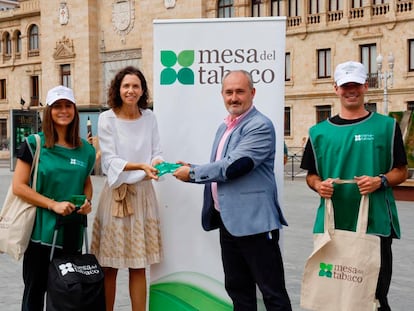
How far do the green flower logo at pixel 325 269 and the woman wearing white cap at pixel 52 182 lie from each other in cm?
139

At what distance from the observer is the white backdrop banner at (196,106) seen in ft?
13.6

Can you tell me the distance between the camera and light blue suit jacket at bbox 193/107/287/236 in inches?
131

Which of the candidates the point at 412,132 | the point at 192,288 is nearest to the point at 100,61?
the point at 412,132

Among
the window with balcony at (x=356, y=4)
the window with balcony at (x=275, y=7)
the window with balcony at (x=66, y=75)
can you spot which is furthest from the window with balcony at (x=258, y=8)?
the window with balcony at (x=66, y=75)

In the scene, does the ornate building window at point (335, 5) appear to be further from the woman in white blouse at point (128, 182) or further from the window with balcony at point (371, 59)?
the woman in white blouse at point (128, 182)

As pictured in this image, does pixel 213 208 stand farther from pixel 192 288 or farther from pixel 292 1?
pixel 292 1

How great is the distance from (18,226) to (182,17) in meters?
33.6

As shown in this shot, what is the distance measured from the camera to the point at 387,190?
11.2 feet

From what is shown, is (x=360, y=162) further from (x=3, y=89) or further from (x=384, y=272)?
(x=3, y=89)

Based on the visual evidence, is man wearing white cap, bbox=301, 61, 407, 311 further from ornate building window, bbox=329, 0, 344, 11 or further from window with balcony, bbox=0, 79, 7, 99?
window with balcony, bbox=0, 79, 7, 99

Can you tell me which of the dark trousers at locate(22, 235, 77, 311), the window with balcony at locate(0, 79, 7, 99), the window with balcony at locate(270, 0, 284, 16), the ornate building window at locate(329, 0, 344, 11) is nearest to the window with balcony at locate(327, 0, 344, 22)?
the ornate building window at locate(329, 0, 344, 11)

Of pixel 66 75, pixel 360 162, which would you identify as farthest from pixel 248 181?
pixel 66 75

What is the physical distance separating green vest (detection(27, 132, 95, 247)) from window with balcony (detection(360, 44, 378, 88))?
28017 millimetres

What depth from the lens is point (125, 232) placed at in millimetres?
3961
